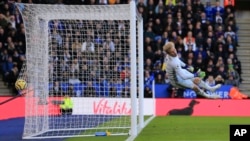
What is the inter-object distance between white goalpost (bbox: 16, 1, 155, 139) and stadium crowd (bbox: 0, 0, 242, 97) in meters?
0.04

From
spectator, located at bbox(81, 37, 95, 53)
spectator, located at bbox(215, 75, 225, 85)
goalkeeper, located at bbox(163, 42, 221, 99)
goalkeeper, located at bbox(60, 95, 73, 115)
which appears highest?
spectator, located at bbox(81, 37, 95, 53)

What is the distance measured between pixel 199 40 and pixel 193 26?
41.9 inches

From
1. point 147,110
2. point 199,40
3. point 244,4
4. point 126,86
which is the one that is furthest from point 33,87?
point 244,4

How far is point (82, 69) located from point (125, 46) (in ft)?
4.49

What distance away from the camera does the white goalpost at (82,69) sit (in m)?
12.6

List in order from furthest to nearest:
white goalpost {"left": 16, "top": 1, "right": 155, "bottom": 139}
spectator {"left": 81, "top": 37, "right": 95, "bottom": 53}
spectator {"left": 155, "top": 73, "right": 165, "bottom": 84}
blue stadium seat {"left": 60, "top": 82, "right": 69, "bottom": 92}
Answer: spectator {"left": 155, "top": 73, "right": 165, "bottom": 84}
spectator {"left": 81, "top": 37, "right": 95, "bottom": 53}
blue stadium seat {"left": 60, "top": 82, "right": 69, "bottom": 92}
white goalpost {"left": 16, "top": 1, "right": 155, "bottom": 139}

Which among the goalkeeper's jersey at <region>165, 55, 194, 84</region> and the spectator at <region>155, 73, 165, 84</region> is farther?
the spectator at <region>155, 73, 165, 84</region>

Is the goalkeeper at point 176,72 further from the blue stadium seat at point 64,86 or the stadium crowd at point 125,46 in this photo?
the blue stadium seat at point 64,86

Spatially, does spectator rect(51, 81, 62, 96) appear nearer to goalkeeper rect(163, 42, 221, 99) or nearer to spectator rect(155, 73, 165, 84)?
goalkeeper rect(163, 42, 221, 99)

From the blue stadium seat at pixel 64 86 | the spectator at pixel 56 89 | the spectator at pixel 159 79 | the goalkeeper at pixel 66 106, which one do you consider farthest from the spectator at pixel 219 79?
the spectator at pixel 56 89

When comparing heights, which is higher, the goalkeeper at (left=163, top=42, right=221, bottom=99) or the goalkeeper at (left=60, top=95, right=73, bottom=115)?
the goalkeeper at (left=163, top=42, right=221, bottom=99)

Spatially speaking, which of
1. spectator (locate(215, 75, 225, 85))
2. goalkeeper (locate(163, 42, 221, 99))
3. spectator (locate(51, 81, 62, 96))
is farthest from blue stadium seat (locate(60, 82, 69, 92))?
spectator (locate(215, 75, 225, 85))

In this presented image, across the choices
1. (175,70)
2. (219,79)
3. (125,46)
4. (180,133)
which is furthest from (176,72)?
(219,79)

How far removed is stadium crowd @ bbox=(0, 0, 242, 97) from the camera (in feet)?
50.7
